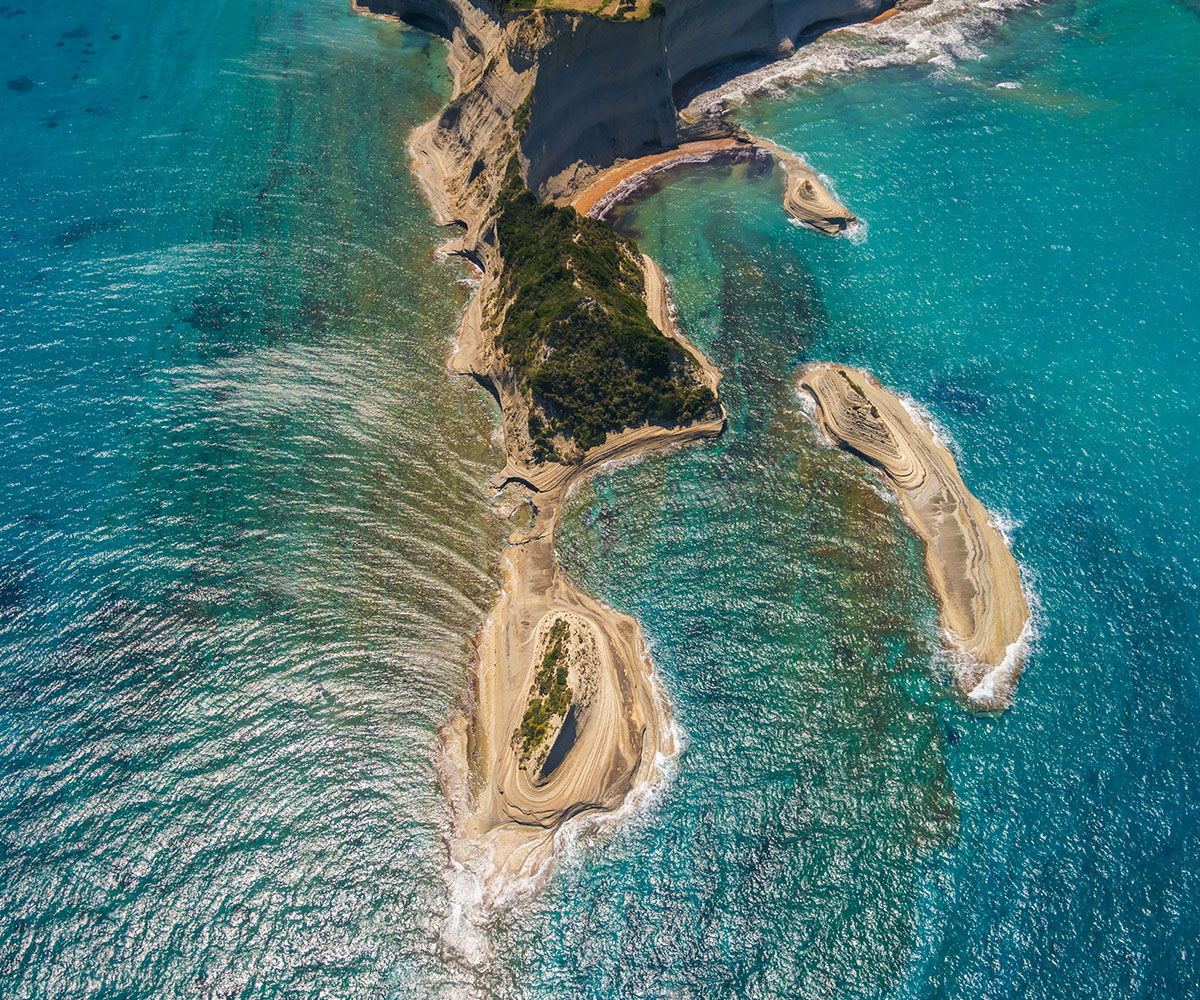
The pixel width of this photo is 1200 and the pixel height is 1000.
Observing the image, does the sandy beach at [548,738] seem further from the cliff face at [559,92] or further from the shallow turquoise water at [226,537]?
the cliff face at [559,92]

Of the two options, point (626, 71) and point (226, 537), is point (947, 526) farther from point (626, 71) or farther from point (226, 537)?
point (626, 71)

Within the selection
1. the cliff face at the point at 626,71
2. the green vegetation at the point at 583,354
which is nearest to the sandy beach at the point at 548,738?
the green vegetation at the point at 583,354

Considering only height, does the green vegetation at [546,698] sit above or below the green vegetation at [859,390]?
below

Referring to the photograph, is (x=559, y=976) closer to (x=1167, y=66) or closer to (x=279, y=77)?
(x=279, y=77)

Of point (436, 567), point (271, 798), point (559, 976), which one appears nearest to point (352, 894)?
point (271, 798)

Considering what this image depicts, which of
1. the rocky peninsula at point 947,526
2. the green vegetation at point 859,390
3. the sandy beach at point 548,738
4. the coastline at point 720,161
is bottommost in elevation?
the sandy beach at point 548,738
